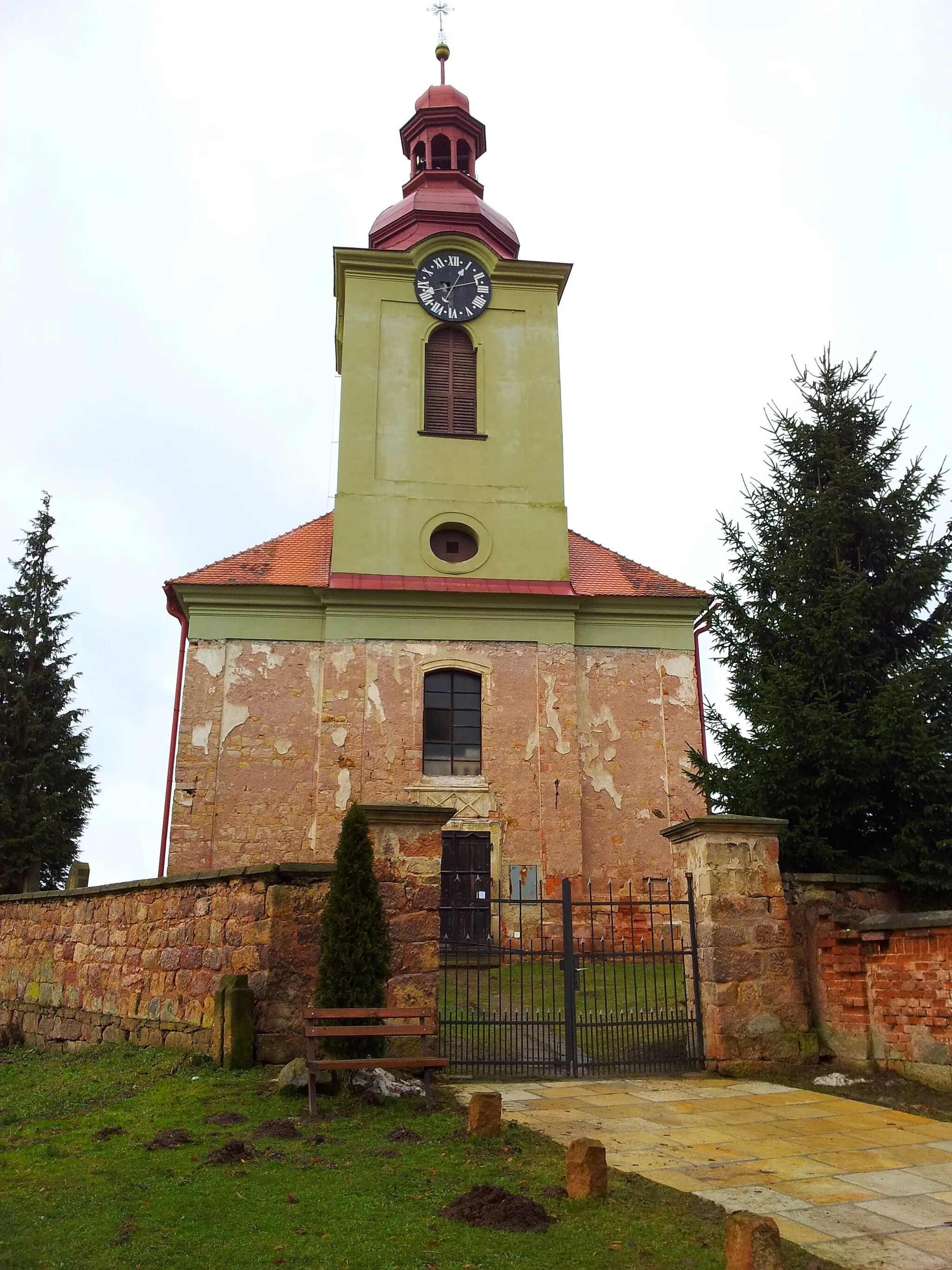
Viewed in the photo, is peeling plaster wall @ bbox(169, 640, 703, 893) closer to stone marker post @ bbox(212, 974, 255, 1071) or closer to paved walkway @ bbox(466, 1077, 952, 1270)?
stone marker post @ bbox(212, 974, 255, 1071)

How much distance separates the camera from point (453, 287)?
934 inches

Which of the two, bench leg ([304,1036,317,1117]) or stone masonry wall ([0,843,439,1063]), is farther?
stone masonry wall ([0,843,439,1063])

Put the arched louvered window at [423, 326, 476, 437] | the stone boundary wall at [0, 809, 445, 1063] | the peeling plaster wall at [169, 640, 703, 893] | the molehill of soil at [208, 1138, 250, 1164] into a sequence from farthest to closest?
the arched louvered window at [423, 326, 476, 437], the peeling plaster wall at [169, 640, 703, 893], the stone boundary wall at [0, 809, 445, 1063], the molehill of soil at [208, 1138, 250, 1164]

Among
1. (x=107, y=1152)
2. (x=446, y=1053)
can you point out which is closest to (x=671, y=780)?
(x=446, y=1053)

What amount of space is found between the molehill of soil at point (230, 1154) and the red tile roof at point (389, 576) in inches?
593

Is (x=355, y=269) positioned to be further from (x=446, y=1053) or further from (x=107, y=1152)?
(x=107, y=1152)

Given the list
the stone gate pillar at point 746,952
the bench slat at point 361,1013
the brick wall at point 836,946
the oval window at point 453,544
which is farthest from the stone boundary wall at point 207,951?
the oval window at point 453,544

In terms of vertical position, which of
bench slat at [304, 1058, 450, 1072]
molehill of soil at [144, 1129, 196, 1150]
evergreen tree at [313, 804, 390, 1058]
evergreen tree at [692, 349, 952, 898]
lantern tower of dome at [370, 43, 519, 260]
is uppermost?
lantern tower of dome at [370, 43, 519, 260]

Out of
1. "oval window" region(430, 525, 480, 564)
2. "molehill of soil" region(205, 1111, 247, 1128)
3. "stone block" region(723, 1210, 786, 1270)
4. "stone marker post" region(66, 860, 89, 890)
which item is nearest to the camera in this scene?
"stone block" region(723, 1210, 786, 1270)

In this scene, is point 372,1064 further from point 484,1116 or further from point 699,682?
point 699,682

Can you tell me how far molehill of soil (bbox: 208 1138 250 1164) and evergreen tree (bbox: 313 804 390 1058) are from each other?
1945mm

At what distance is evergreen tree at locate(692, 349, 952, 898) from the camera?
10492 mm

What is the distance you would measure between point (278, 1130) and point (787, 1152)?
325 cm

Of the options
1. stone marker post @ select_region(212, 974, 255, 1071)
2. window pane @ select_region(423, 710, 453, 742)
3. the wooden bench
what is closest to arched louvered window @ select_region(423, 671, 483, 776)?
window pane @ select_region(423, 710, 453, 742)
